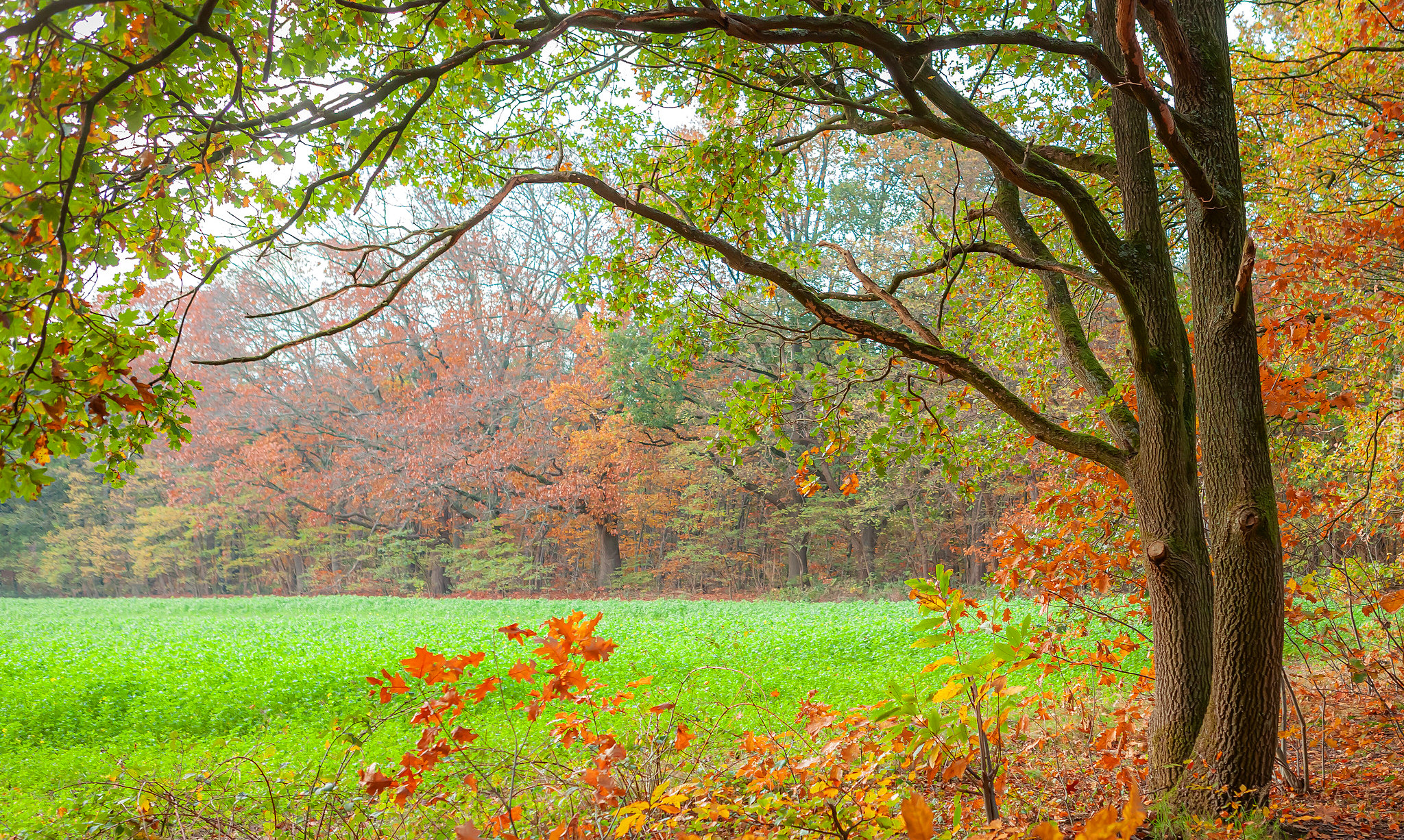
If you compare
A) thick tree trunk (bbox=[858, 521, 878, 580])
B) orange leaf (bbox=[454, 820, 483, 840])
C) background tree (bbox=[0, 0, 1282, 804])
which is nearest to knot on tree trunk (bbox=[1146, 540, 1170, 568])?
background tree (bbox=[0, 0, 1282, 804])

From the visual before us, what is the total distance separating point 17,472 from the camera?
1763mm

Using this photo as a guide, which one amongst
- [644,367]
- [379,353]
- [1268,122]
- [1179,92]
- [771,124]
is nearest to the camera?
[1179,92]

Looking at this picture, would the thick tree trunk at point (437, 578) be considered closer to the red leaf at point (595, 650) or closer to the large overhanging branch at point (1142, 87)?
the red leaf at point (595, 650)

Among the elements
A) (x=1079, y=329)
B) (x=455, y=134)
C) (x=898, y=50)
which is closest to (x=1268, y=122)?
(x=1079, y=329)

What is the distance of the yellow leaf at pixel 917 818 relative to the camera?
3.85ft

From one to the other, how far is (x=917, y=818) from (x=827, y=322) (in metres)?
2.39

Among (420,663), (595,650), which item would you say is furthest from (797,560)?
(420,663)

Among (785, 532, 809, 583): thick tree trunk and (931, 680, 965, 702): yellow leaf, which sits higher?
(931, 680, 965, 702): yellow leaf

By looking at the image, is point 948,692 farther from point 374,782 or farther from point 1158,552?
point 1158,552

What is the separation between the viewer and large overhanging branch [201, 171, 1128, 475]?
306cm

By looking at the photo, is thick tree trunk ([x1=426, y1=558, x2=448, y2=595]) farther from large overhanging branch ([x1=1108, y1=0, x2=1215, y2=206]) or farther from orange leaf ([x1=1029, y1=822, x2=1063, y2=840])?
orange leaf ([x1=1029, y1=822, x2=1063, y2=840])

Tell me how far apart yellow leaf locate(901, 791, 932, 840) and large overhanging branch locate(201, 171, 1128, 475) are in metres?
2.25

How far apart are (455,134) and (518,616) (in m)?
13.3

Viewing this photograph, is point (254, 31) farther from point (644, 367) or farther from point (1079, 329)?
point (644, 367)
